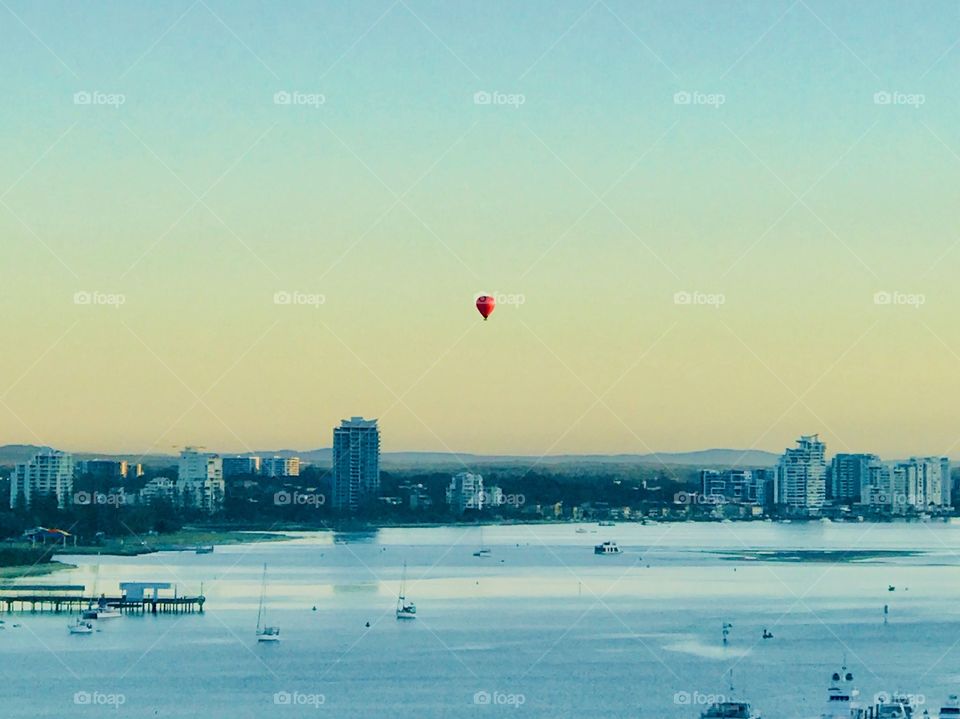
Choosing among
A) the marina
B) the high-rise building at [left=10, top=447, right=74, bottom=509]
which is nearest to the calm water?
the marina

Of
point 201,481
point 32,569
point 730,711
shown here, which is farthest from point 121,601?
point 201,481

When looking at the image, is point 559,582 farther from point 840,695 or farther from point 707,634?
point 840,695

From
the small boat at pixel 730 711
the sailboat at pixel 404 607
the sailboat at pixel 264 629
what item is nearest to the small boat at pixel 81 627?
the sailboat at pixel 264 629

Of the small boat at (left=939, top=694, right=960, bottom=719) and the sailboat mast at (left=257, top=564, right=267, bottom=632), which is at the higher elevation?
the sailboat mast at (left=257, top=564, right=267, bottom=632)

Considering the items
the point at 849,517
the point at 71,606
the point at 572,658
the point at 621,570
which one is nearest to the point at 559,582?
the point at 621,570

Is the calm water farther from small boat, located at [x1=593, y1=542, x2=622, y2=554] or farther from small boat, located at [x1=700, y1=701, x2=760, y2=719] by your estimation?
small boat, located at [x1=593, y1=542, x2=622, y2=554]

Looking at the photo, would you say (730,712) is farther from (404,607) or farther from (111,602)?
(111,602)
